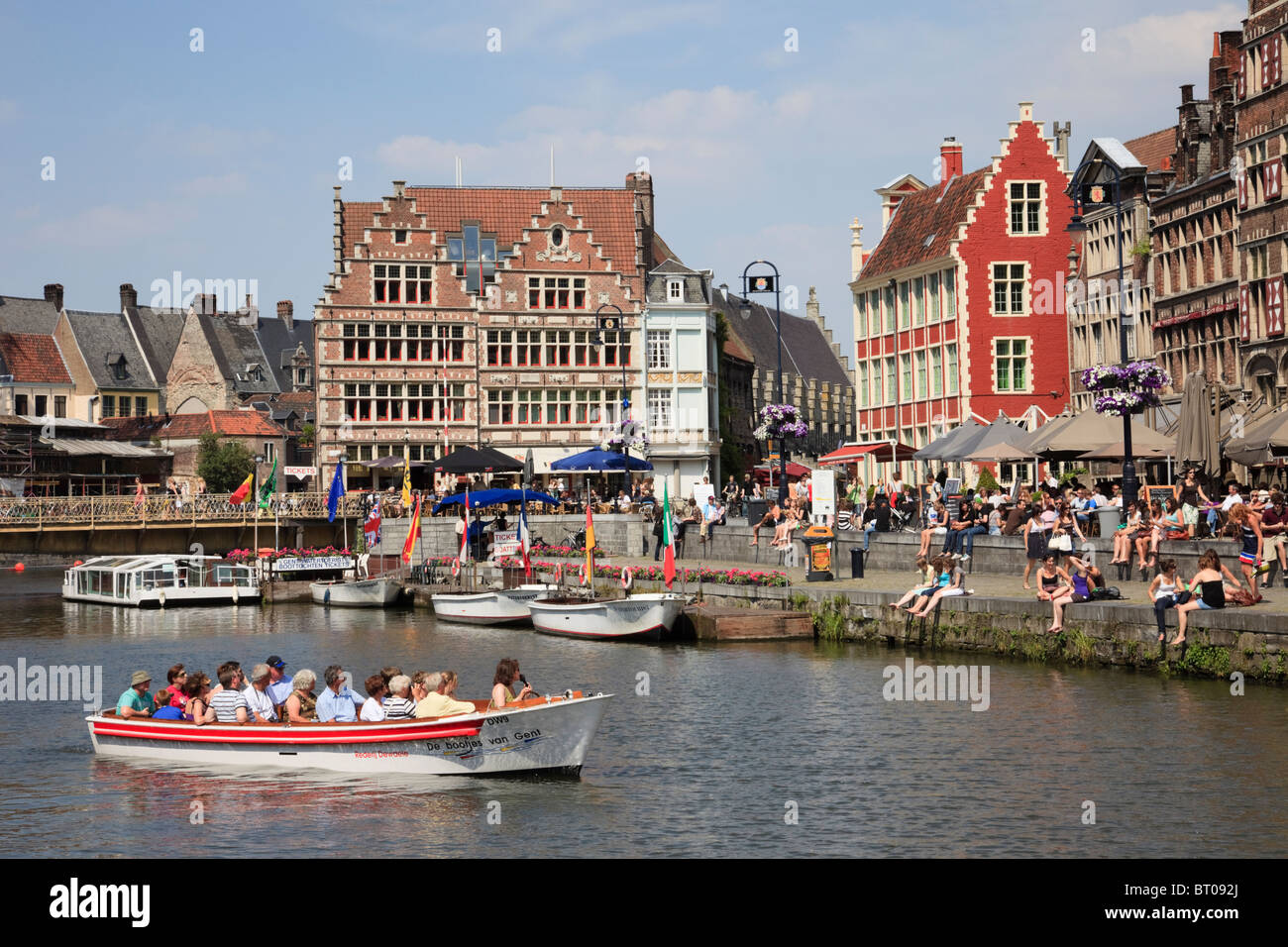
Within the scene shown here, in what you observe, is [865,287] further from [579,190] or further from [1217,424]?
[1217,424]

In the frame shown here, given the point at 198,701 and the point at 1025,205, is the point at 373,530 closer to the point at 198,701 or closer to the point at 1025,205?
the point at 1025,205

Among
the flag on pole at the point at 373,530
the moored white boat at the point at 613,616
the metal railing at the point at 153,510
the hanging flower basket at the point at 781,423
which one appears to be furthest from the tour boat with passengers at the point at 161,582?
the hanging flower basket at the point at 781,423

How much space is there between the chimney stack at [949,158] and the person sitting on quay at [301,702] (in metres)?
57.7

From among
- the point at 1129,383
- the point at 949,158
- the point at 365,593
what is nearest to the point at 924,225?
the point at 949,158

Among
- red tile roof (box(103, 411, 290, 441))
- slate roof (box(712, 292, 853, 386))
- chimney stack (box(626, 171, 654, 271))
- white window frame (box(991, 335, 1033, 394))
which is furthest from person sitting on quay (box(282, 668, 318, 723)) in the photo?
slate roof (box(712, 292, 853, 386))

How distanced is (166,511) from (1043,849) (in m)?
58.9

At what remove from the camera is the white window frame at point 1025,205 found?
68938 millimetres

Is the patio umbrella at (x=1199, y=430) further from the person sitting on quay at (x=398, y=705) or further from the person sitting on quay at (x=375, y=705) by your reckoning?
the person sitting on quay at (x=375, y=705)

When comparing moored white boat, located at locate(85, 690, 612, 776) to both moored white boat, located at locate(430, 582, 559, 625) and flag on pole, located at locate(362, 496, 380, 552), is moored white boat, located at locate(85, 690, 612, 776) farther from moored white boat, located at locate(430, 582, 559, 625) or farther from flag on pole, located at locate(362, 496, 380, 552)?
flag on pole, located at locate(362, 496, 380, 552)

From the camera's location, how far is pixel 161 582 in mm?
59594

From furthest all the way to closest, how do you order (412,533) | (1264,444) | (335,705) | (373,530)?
(373,530), (412,533), (1264,444), (335,705)

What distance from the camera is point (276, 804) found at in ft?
71.4

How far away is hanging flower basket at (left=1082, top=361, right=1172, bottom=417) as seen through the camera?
115 ft

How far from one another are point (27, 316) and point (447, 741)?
9716 centimetres
